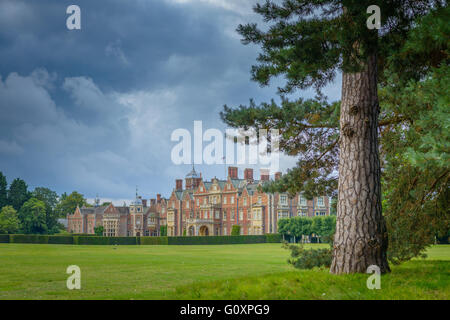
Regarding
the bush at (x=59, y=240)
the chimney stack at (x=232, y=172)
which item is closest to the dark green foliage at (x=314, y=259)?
the bush at (x=59, y=240)

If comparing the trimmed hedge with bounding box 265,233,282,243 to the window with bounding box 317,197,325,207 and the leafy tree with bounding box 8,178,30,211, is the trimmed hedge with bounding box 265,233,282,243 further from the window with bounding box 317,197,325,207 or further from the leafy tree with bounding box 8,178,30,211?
the leafy tree with bounding box 8,178,30,211

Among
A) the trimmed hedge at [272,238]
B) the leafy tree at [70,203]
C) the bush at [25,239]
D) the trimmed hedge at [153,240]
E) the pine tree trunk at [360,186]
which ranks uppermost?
the pine tree trunk at [360,186]

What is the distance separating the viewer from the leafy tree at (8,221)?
63875 mm

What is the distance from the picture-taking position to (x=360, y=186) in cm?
823

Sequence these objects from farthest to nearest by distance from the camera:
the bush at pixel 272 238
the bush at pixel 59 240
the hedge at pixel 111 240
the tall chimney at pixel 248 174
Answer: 1. the tall chimney at pixel 248 174
2. the bush at pixel 272 238
3. the bush at pixel 59 240
4. the hedge at pixel 111 240

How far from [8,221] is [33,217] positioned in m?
5.16

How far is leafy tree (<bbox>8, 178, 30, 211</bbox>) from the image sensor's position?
253 feet

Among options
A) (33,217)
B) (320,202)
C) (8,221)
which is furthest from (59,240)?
(320,202)

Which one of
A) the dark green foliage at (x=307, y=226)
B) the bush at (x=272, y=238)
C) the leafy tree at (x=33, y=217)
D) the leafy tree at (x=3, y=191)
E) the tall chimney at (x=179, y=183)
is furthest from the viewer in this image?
the tall chimney at (x=179, y=183)

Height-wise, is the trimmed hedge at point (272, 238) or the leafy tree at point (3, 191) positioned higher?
the leafy tree at point (3, 191)

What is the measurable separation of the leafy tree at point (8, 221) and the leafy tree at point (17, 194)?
10.3 metres

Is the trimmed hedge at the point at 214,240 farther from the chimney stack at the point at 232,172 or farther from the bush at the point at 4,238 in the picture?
the bush at the point at 4,238
